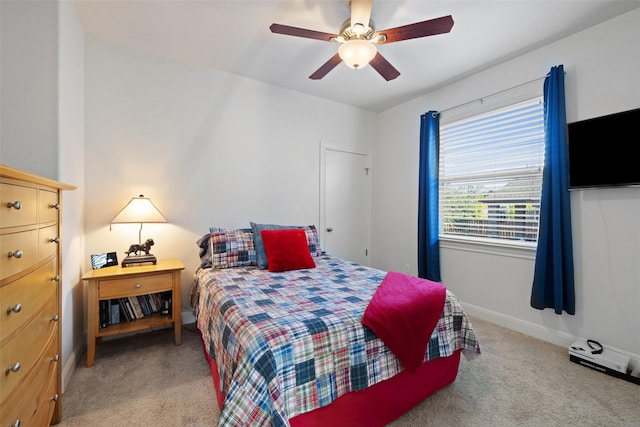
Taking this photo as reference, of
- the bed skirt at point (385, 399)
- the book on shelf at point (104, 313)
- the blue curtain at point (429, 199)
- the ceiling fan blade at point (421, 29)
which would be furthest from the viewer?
the blue curtain at point (429, 199)

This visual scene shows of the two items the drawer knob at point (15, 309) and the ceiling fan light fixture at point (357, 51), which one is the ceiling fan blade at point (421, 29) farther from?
the drawer knob at point (15, 309)

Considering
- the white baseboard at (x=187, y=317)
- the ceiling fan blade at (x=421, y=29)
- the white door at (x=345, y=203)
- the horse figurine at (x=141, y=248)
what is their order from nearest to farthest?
the ceiling fan blade at (x=421, y=29)
the horse figurine at (x=141, y=248)
the white baseboard at (x=187, y=317)
the white door at (x=345, y=203)

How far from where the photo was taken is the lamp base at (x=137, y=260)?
231 centimetres

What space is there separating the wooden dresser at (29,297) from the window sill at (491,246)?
344cm

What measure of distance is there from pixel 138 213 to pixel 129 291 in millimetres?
650

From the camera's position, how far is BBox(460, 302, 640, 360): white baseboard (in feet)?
7.73

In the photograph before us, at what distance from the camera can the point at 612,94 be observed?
2.15 meters

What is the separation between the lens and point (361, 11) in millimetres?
1908

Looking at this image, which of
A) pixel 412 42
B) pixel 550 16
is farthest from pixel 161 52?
pixel 550 16

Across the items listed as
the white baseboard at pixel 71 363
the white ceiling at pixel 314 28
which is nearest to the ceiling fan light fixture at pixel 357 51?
the white ceiling at pixel 314 28

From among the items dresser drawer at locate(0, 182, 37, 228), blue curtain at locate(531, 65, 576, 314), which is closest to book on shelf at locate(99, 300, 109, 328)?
dresser drawer at locate(0, 182, 37, 228)

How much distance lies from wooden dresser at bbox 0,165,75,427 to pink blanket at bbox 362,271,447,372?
1330mm

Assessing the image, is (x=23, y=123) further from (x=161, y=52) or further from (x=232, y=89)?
(x=232, y=89)

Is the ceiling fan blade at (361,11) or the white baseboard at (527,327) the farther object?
the white baseboard at (527,327)
